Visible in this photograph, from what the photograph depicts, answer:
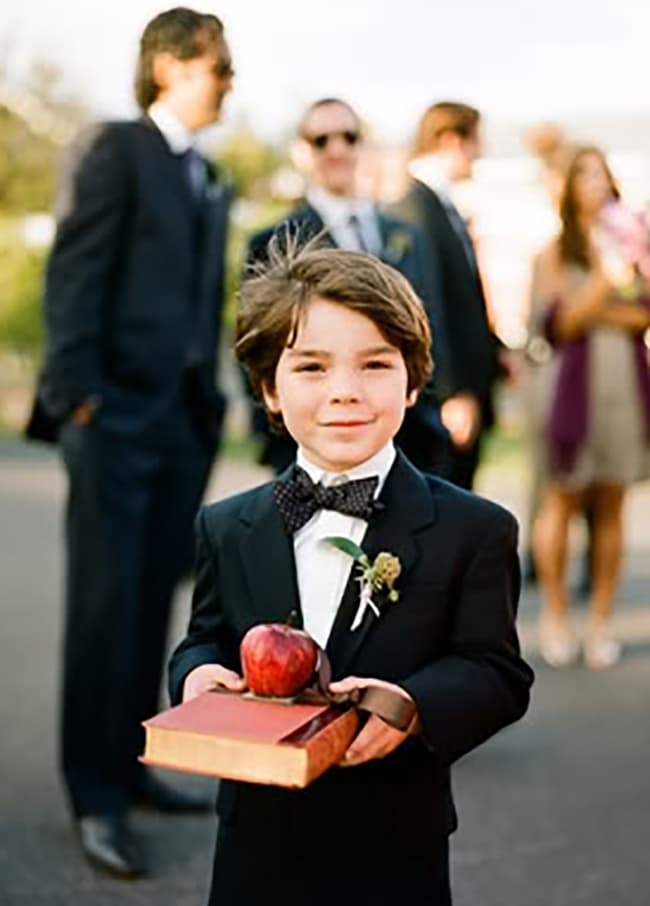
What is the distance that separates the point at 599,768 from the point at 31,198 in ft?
A: 104

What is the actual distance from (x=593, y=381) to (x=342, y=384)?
205 inches


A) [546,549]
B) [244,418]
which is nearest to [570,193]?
[546,549]

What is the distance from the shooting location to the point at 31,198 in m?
36.4

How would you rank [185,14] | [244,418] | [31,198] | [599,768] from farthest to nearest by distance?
[31,198] < [244,418] < [599,768] < [185,14]

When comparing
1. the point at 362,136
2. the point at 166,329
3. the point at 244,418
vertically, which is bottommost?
the point at 244,418

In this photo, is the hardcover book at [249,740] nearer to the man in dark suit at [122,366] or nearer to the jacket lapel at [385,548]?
the jacket lapel at [385,548]

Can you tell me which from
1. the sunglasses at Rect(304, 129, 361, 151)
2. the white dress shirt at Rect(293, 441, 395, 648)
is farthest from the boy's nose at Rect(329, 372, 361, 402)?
the sunglasses at Rect(304, 129, 361, 151)

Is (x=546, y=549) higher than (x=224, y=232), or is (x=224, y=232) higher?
(x=224, y=232)

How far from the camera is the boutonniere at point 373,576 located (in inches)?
101

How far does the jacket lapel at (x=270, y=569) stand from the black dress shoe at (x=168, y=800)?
9.13 ft

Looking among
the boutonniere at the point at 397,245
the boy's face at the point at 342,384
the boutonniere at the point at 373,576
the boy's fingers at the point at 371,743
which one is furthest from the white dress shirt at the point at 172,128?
the boy's fingers at the point at 371,743

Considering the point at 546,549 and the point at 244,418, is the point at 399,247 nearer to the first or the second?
the point at 546,549

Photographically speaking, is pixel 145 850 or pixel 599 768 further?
pixel 599 768

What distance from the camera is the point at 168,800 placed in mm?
5348
